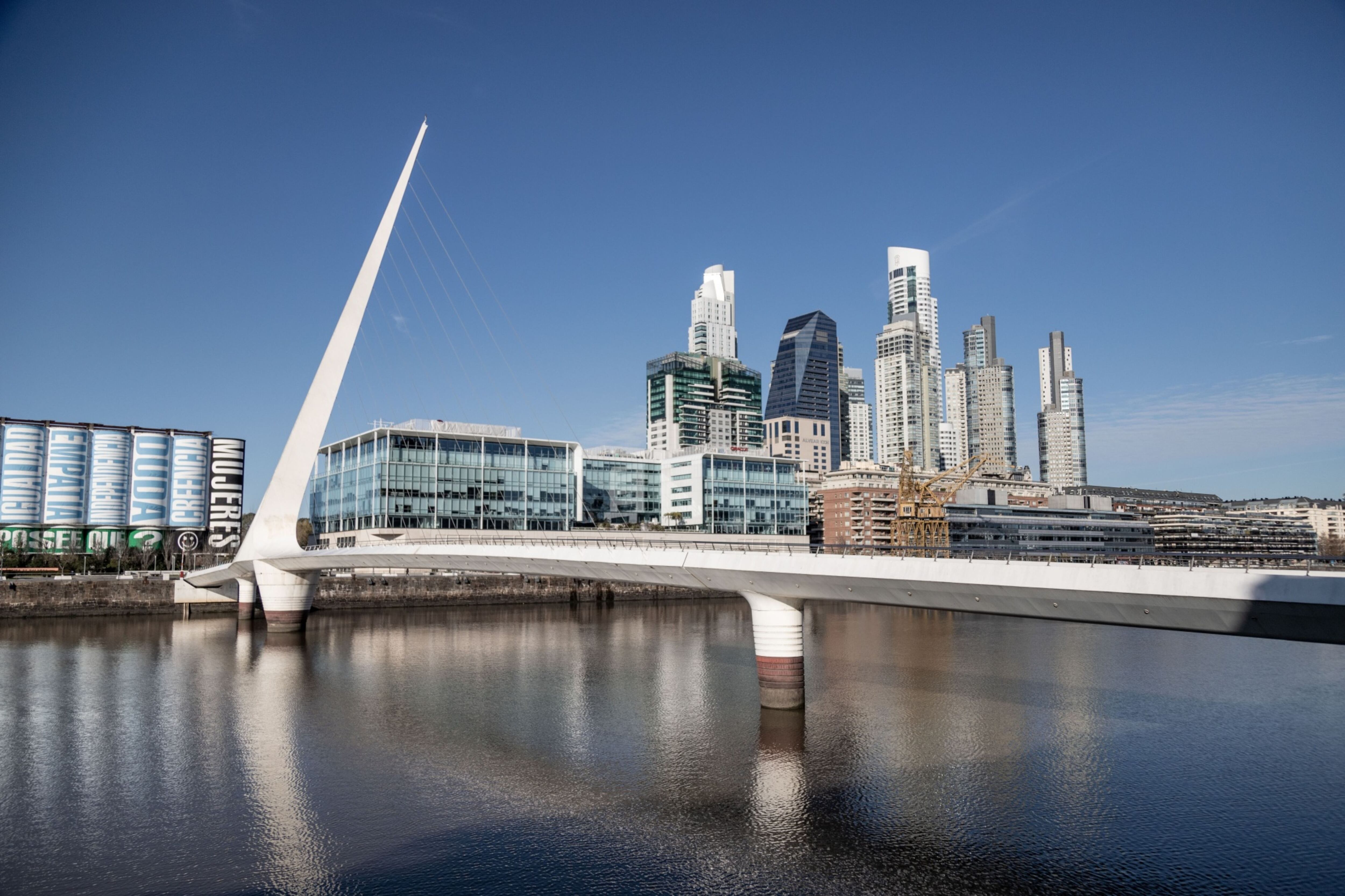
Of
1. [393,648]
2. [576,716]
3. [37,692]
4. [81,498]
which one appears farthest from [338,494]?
[576,716]

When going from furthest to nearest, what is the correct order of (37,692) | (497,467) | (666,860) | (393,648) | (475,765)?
(497,467) < (393,648) < (37,692) < (475,765) < (666,860)

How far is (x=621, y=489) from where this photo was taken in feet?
415

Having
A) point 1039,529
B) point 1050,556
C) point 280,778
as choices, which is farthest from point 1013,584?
point 1039,529

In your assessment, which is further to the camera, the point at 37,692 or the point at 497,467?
the point at 497,467

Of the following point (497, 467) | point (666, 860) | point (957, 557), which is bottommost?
point (666, 860)

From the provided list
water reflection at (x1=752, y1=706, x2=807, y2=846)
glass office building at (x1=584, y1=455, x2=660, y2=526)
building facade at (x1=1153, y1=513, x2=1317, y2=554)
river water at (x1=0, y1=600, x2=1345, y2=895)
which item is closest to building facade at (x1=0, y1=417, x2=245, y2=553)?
glass office building at (x1=584, y1=455, x2=660, y2=526)

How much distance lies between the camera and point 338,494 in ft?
367

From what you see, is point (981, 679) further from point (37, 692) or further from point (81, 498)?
point (81, 498)

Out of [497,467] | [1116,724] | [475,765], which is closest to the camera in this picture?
[475,765]

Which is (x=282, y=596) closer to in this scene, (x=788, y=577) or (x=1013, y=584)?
(x=788, y=577)

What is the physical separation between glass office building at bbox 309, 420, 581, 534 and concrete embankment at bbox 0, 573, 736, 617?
10.5 metres

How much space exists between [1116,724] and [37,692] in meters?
43.1

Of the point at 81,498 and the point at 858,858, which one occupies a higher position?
the point at 81,498

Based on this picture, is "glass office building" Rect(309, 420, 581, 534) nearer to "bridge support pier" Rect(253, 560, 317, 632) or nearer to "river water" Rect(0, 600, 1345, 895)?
"bridge support pier" Rect(253, 560, 317, 632)
